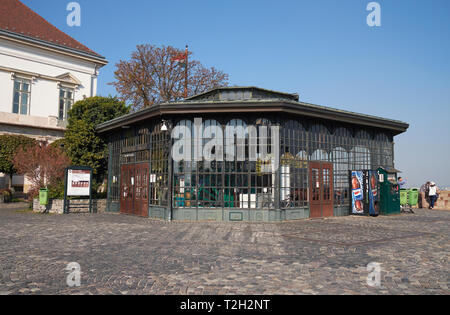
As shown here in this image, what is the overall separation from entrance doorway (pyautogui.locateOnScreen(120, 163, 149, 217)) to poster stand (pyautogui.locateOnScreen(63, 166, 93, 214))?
1.95 metres

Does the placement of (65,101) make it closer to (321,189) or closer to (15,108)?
(15,108)

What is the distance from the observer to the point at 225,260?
7004 millimetres

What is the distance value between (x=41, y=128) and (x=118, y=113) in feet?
38.1

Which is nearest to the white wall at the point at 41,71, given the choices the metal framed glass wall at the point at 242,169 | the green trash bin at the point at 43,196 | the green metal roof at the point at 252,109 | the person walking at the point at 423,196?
the green trash bin at the point at 43,196

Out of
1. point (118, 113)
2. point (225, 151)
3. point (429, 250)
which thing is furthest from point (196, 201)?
point (118, 113)

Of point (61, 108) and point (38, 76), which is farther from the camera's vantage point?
point (61, 108)

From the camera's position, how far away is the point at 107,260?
700 cm

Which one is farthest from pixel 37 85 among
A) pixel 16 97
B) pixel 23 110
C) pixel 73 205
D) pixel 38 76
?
pixel 73 205

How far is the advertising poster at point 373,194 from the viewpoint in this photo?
1644cm

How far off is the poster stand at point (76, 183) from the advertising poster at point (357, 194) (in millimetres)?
13167

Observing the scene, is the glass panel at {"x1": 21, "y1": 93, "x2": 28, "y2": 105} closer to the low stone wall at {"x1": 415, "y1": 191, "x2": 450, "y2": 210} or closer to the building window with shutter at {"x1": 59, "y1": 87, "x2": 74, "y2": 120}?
the building window with shutter at {"x1": 59, "y1": 87, "x2": 74, "y2": 120}

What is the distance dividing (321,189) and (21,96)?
95.6 ft

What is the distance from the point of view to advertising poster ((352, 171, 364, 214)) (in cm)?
1664
